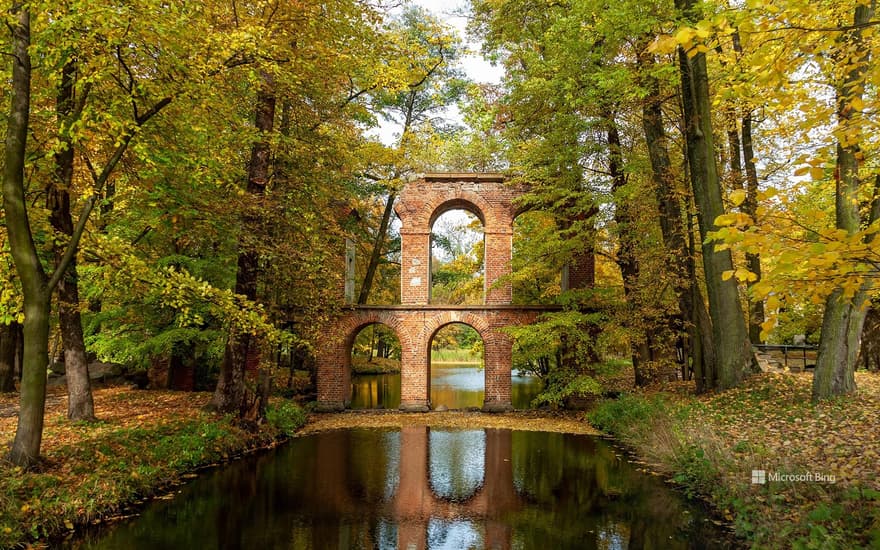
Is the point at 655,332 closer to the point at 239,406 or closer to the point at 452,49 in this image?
the point at 239,406

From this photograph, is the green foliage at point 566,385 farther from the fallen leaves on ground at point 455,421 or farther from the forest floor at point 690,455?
the forest floor at point 690,455

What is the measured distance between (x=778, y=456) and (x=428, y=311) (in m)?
11.7

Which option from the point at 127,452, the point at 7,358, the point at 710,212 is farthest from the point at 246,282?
the point at 710,212

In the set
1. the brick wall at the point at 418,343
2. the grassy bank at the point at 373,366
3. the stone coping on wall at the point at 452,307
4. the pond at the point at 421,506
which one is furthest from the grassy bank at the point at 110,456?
the grassy bank at the point at 373,366

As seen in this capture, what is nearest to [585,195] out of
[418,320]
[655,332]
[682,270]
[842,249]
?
[682,270]

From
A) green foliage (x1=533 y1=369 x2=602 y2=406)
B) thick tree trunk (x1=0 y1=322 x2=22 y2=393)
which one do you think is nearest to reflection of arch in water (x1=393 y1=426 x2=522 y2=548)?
green foliage (x1=533 y1=369 x2=602 y2=406)

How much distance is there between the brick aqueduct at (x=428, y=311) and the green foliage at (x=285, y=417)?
2.63 meters

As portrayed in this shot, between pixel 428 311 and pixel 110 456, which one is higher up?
pixel 428 311

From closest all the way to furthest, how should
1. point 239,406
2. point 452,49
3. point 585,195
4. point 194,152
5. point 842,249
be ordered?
1. point 842,249
2. point 194,152
3. point 239,406
4. point 585,195
5. point 452,49

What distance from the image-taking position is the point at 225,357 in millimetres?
11633

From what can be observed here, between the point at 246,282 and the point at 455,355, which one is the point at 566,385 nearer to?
the point at 246,282

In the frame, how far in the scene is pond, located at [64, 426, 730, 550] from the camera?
5.75 m

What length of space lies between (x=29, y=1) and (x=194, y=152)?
3035 millimetres

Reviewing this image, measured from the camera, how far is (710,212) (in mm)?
9930
